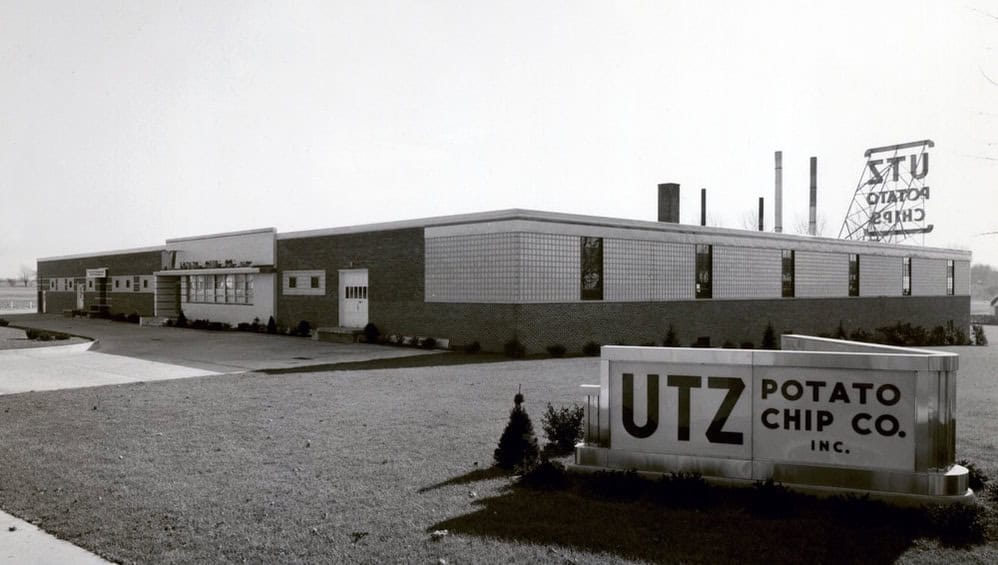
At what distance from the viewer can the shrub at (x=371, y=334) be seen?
26.8 metres

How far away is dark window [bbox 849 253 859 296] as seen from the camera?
35.9m

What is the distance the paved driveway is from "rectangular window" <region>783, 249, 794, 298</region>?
1746 cm

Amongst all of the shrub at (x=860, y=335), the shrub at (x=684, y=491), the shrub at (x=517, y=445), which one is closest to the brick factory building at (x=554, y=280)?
the shrub at (x=860, y=335)

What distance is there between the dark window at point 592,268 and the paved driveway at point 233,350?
5.77m

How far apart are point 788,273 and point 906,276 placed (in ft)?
36.3

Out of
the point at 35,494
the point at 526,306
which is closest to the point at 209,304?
the point at 526,306

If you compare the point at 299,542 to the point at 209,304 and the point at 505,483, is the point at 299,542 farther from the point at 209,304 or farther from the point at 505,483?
the point at 209,304

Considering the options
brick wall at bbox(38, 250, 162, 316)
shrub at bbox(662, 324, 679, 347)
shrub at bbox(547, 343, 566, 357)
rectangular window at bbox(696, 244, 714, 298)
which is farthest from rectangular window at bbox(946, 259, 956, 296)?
brick wall at bbox(38, 250, 162, 316)

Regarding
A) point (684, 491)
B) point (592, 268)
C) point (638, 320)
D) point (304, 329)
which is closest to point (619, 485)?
point (684, 491)

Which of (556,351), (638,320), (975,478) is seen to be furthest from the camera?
(638,320)

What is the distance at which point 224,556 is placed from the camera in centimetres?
535

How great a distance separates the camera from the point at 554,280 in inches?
919

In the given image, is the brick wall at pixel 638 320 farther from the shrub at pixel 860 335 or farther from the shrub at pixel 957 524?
the shrub at pixel 957 524

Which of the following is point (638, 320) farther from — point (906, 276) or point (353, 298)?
point (906, 276)
